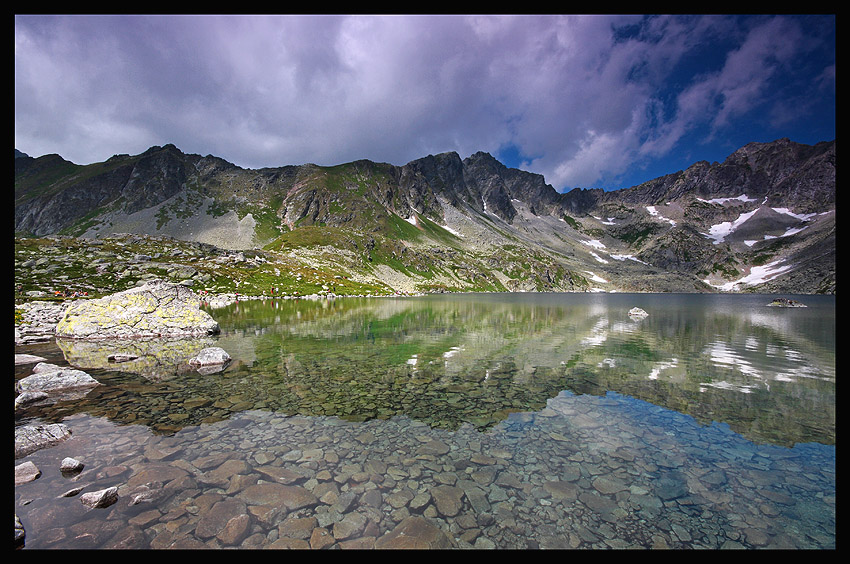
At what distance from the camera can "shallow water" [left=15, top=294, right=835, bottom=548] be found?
9.43 metres

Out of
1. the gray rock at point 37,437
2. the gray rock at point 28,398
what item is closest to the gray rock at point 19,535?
the gray rock at point 37,437

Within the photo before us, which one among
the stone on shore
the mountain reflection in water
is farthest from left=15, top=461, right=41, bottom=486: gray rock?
the stone on shore

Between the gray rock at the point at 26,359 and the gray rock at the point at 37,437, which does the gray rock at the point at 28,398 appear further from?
the gray rock at the point at 26,359

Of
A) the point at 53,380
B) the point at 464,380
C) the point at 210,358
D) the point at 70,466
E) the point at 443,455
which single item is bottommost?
the point at 443,455

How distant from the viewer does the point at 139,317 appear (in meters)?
34.1

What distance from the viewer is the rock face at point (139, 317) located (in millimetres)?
32219

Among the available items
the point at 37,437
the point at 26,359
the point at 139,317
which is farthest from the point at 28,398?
the point at 139,317

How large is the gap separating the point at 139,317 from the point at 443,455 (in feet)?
118

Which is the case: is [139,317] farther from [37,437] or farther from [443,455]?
[443,455]
